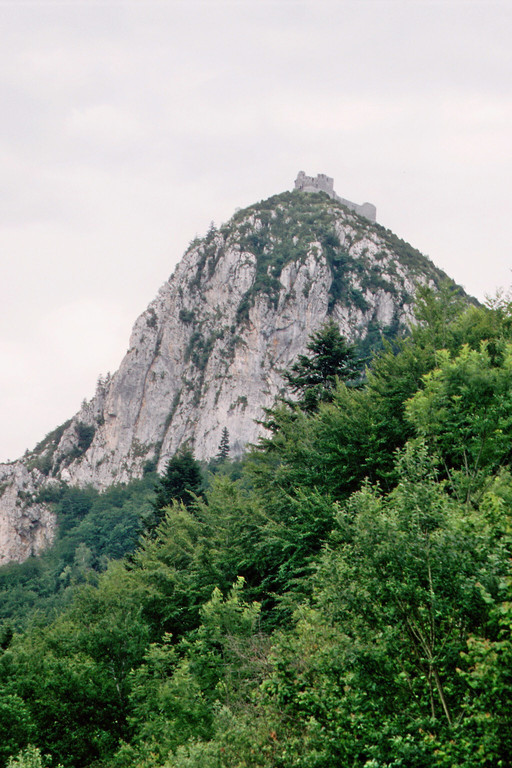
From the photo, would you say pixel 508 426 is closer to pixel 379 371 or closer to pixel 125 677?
pixel 379 371

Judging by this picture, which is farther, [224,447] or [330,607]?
[224,447]

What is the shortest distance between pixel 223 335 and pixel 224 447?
34.9 meters

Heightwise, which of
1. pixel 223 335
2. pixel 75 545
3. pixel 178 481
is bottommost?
pixel 75 545

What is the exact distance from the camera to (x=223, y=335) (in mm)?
163250

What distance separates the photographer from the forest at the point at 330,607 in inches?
418

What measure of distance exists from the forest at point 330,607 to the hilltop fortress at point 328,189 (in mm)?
165030

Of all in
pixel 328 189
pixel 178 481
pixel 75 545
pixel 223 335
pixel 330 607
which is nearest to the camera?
pixel 330 607

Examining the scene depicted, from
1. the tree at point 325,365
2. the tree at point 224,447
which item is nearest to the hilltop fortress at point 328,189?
the tree at point 224,447

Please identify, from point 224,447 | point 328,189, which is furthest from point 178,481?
point 328,189

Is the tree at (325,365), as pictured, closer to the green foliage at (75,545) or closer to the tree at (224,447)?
the green foliage at (75,545)

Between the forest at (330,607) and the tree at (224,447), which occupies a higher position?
the tree at (224,447)

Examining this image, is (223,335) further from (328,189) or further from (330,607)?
(330,607)

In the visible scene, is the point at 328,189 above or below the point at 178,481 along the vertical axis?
above

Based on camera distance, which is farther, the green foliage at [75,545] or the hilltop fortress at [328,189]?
the hilltop fortress at [328,189]
